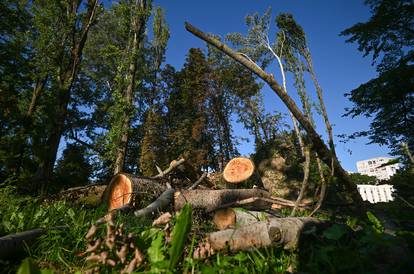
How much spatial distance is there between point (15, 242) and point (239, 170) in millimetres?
6895

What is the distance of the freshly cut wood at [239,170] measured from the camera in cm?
823

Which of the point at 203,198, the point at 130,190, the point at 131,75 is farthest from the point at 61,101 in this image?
the point at 203,198

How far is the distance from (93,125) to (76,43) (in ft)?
40.7

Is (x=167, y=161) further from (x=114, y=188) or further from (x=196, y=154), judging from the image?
(x=114, y=188)

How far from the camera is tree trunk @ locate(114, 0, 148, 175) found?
1319cm

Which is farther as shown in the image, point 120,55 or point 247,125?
point 247,125

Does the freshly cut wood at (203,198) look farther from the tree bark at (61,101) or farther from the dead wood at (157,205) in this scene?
the tree bark at (61,101)

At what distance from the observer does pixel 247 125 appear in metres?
29.0

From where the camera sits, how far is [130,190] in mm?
5430

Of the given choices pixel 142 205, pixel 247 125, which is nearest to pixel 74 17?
pixel 142 205

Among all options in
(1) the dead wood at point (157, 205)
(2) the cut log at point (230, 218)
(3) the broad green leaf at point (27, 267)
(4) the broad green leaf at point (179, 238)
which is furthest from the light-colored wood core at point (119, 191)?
(3) the broad green leaf at point (27, 267)

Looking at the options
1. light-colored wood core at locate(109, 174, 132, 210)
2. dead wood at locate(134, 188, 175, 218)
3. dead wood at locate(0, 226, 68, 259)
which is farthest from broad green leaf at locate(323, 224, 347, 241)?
light-colored wood core at locate(109, 174, 132, 210)

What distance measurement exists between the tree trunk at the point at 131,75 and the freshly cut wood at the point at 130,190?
7.18 meters

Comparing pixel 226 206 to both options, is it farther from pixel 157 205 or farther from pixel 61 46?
pixel 61 46
